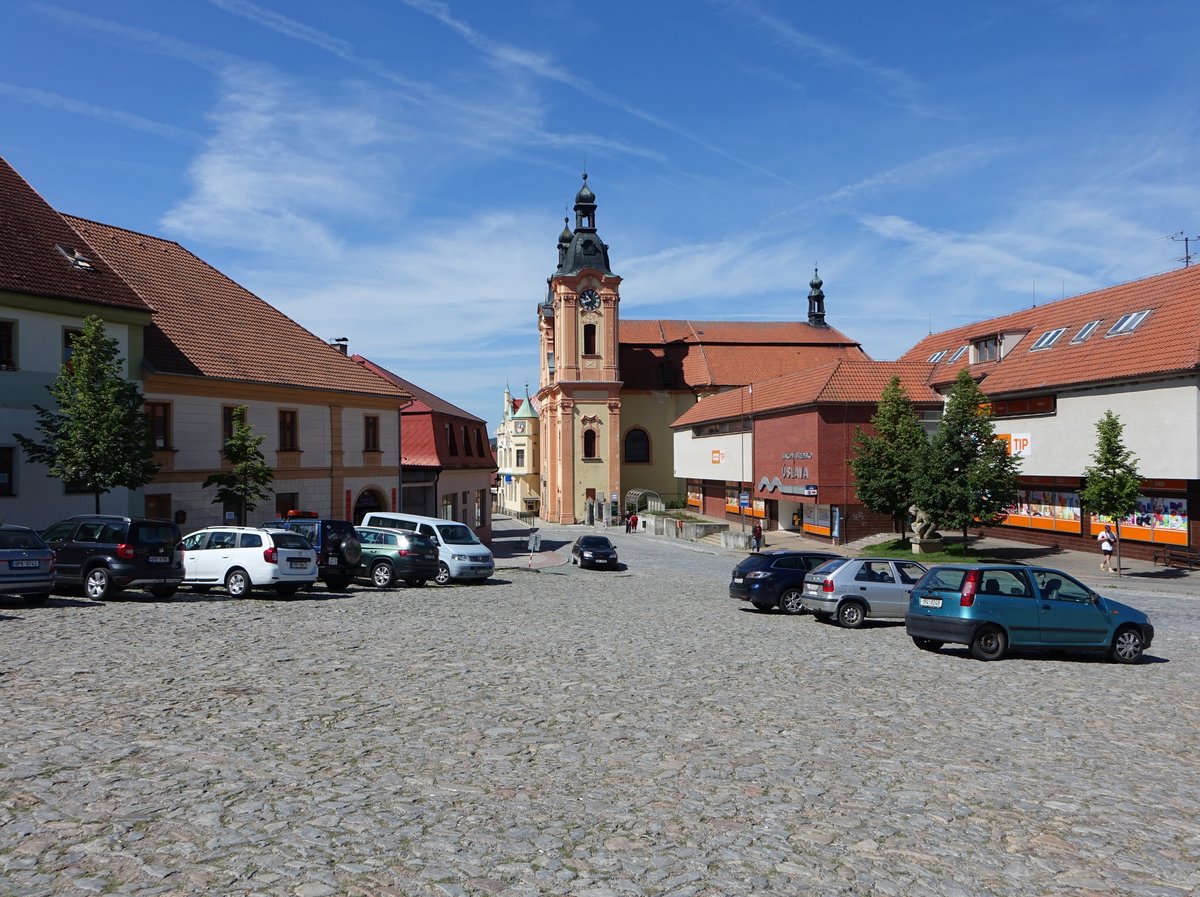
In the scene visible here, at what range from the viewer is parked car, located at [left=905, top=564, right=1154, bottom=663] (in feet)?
53.1

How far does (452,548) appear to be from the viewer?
28.2 m

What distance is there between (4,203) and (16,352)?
4.89m

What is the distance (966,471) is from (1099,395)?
564 centimetres

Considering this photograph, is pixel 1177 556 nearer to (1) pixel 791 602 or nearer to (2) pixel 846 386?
(1) pixel 791 602

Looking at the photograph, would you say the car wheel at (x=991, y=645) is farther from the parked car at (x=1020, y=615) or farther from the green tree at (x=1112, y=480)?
the green tree at (x=1112, y=480)

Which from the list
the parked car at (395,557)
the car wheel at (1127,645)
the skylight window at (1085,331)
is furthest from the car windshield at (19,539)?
the skylight window at (1085,331)

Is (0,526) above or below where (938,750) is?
above

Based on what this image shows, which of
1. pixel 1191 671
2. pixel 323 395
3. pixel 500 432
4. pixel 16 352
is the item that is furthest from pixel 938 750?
pixel 500 432

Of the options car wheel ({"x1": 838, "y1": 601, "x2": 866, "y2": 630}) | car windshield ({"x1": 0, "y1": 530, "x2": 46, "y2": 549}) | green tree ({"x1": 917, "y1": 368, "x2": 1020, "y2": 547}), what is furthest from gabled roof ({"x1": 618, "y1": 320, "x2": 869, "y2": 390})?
car windshield ({"x1": 0, "y1": 530, "x2": 46, "y2": 549})

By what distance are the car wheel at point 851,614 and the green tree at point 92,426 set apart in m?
17.5

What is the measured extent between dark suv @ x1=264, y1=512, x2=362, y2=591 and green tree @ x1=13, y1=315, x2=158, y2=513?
14.7 feet

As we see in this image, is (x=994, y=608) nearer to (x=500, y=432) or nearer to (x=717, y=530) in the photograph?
(x=717, y=530)

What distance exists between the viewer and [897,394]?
1816 inches

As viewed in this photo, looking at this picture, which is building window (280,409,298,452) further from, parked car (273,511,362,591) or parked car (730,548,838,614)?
parked car (730,548,838,614)
